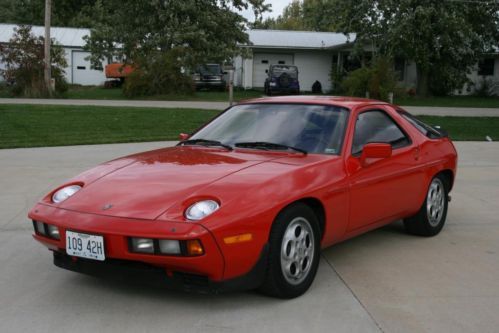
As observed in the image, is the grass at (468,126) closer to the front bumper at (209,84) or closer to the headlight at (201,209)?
the headlight at (201,209)

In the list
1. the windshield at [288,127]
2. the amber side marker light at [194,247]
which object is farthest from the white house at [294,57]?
the amber side marker light at [194,247]

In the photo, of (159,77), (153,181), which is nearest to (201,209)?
(153,181)

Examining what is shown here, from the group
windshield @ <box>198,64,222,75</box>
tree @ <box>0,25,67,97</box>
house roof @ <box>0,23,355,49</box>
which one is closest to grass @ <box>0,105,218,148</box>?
tree @ <box>0,25,67,97</box>

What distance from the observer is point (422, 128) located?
5.99 m

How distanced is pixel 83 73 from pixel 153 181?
38372 mm

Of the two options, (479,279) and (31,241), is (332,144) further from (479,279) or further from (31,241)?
(31,241)

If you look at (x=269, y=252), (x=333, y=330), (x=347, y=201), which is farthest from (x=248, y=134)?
(x=333, y=330)

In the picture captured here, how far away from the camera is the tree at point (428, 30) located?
26.6 m

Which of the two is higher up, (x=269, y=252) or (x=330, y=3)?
(x=330, y=3)

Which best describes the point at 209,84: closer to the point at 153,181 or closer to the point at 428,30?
the point at 428,30

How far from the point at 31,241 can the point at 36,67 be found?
66.5 ft

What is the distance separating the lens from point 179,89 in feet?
85.9

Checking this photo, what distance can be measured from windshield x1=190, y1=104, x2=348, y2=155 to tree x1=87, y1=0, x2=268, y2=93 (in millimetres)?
21216

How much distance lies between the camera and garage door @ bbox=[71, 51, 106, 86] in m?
40.4
